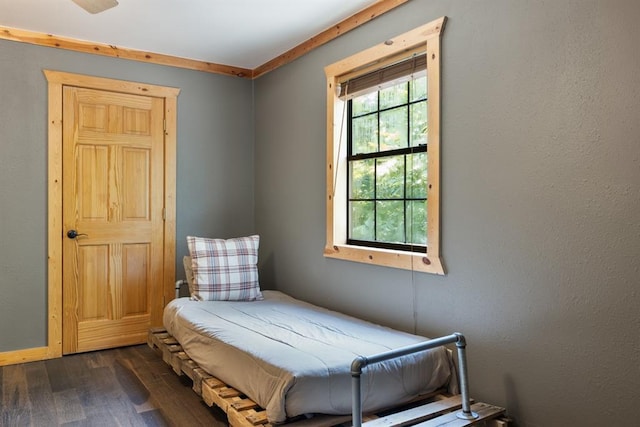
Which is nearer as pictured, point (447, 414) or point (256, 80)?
point (447, 414)

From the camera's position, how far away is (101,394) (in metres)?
3.02

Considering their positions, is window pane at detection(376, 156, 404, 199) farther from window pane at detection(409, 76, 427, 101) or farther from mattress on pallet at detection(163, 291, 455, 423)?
mattress on pallet at detection(163, 291, 455, 423)

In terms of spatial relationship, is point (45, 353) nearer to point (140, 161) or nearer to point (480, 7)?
point (140, 161)

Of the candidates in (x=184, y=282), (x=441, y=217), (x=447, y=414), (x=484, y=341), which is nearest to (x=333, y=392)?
(x=447, y=414)

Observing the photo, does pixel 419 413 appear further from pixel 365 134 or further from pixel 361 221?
pixel 365 134

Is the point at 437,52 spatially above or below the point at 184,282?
above

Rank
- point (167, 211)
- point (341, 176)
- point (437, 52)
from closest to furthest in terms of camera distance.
Answer: point (437, 52), point (341, 176), point (167, 211)

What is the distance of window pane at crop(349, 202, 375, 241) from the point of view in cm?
334

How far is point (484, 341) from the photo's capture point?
8.01ft

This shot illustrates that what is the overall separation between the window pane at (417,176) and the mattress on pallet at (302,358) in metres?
0.84

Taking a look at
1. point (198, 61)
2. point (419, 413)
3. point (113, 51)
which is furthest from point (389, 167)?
point (113, 51)

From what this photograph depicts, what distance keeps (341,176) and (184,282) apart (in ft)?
5.73

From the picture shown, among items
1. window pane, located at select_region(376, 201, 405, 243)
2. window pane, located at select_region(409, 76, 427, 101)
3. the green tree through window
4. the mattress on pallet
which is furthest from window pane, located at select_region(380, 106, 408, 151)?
the mattress on pallet

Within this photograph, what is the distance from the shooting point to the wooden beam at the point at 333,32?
10.0 feet
